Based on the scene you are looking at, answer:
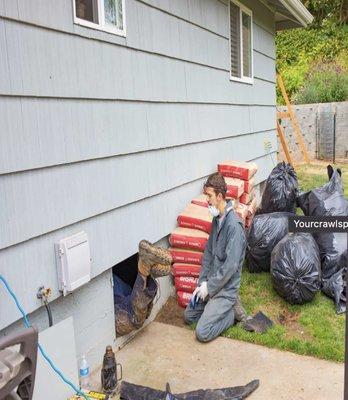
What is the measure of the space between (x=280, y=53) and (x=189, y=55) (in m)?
17.8

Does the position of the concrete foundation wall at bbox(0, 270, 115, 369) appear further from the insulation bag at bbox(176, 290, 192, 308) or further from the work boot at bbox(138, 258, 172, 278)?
the insulation bag at bbox(176, 290, 192, 308)

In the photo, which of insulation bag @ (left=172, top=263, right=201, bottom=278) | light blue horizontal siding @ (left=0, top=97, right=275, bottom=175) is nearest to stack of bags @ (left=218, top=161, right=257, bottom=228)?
light blue horizontal siding @ (left=0, top=97, right=275, bottom=175)

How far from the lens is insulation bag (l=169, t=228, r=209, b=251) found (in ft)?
15.5

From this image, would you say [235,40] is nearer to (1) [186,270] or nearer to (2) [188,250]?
(2) [188,250]

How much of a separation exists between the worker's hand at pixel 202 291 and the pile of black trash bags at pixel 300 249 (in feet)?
2.53

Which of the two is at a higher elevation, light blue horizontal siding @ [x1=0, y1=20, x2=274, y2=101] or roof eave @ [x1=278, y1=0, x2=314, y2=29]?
roof eave @ [x1=278, y1=0, x2=314, y2=29]

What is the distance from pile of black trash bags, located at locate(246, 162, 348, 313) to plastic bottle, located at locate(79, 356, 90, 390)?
2.09m

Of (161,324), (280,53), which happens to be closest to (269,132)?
(161,324)

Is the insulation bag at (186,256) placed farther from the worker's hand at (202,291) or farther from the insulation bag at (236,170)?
the insulation bag at (236,170)

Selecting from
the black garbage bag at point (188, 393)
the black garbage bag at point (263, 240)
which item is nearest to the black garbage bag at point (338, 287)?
the black garbage bag at point (263, 240)

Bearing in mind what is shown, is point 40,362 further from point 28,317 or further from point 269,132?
point 269,132

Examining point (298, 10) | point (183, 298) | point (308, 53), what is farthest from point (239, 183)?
point (308, 53)


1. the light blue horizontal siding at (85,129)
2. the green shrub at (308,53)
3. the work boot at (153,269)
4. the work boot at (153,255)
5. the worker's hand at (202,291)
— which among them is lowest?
the worker's hand at (202,291)

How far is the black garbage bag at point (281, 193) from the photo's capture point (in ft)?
21.5
